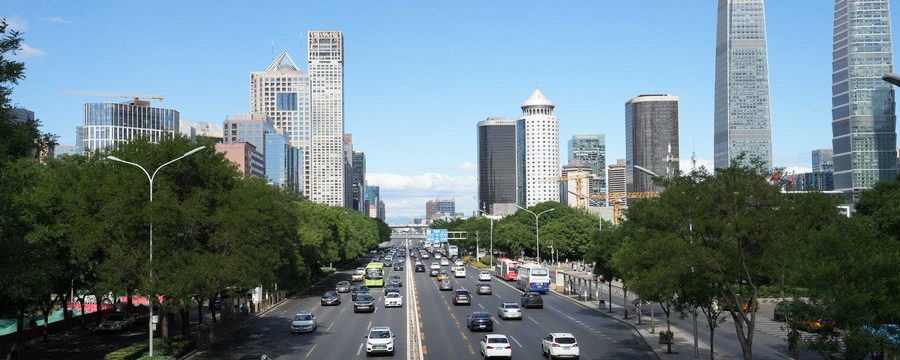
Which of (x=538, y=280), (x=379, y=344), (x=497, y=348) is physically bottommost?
(x=538, y=280)

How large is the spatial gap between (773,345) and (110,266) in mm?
33847

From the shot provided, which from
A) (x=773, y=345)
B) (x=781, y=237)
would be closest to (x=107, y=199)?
(x=781, y=237)

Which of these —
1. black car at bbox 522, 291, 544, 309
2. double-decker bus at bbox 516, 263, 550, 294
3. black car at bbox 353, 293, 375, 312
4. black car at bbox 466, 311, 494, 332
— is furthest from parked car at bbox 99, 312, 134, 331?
double-decker bus at bbox 516, 263, 550, 294

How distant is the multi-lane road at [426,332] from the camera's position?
42.0 m

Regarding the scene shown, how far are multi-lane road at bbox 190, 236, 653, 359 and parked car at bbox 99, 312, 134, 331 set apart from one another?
7.95 metres

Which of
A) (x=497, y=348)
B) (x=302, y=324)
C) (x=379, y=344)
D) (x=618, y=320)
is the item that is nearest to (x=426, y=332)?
(x=302, y=324)

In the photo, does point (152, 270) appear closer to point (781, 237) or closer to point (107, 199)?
point (107, 199)

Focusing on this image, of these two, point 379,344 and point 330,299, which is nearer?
point 379,344

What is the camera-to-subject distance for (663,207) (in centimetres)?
3183

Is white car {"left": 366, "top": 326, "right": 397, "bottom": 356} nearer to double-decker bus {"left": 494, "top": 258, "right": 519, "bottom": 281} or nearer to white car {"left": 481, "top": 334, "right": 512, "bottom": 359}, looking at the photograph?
white car {"left": 481, "top": 334, "right": 512, "bottom": 359}

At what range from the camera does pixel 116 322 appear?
55.9 meters

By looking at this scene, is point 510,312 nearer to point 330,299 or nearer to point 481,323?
point 481,323

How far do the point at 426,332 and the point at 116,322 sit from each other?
68.1ft

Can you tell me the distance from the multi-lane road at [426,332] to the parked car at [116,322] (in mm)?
7946
